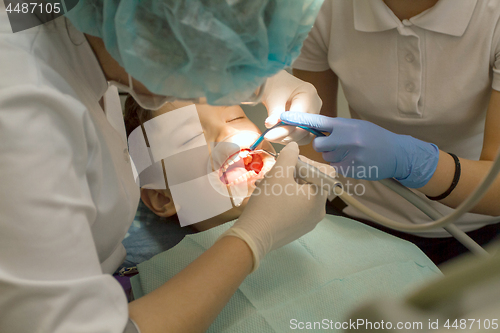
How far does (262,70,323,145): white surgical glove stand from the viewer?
1.32 m

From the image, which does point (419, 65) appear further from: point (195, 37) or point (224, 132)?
point (195, 37)

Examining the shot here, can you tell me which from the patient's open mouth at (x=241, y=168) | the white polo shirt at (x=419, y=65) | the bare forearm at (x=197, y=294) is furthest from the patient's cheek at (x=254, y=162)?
the bare forearm at (x=197, y=294)

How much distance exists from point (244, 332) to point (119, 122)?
847mm

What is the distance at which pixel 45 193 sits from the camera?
24.7 inches

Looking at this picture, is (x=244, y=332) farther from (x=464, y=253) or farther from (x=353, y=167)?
(x=464, y=253)

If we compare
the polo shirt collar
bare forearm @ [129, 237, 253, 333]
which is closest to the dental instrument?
bare forearm @ [129, 237, 253, 333]

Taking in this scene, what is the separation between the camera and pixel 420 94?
52.2 inches

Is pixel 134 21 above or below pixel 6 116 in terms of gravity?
above

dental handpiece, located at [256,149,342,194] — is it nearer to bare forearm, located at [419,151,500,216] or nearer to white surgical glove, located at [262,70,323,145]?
white surgical glove, located at [262,70,323,145]

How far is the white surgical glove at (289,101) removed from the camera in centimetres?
132

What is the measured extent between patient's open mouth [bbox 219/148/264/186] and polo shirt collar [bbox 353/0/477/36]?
26.3 inches

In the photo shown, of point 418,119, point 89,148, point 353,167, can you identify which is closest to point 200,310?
point 89,148

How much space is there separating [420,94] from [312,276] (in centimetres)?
78

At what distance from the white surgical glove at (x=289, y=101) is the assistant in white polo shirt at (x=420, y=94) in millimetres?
108
